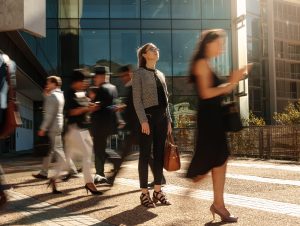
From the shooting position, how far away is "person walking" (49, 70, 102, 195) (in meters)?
6.58

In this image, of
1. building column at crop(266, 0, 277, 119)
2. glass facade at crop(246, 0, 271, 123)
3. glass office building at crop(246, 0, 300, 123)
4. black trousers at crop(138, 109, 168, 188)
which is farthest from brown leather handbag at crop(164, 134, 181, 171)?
building column at crop(266, 0, 277, 119)

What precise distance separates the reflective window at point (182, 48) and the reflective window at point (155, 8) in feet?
4.03

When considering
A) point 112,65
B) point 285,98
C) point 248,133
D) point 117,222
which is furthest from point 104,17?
point 285,98

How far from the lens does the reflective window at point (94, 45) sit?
27.3 metres

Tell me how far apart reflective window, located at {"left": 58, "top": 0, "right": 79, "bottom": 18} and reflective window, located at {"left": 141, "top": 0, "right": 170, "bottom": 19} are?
3603 millimetres

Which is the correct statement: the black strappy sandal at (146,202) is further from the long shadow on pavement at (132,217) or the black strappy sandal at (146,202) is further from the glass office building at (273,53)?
the glass office building at (273,53)

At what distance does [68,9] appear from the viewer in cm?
2756

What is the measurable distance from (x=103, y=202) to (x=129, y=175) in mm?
3396

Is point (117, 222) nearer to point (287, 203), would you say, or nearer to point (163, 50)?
point (287, 203)

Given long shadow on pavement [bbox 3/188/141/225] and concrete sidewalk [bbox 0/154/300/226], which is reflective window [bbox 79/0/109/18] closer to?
concrete sidewalk [bbox 0/154/300/226]

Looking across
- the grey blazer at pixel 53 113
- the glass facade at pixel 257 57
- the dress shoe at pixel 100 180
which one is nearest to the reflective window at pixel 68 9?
the glass facade at pixel 257 57

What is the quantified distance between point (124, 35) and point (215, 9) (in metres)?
5.22

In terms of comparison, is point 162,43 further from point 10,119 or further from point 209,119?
point 10,119

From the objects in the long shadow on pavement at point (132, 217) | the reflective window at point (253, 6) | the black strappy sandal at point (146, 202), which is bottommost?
the long shadow on pavement at point (132, 217)
